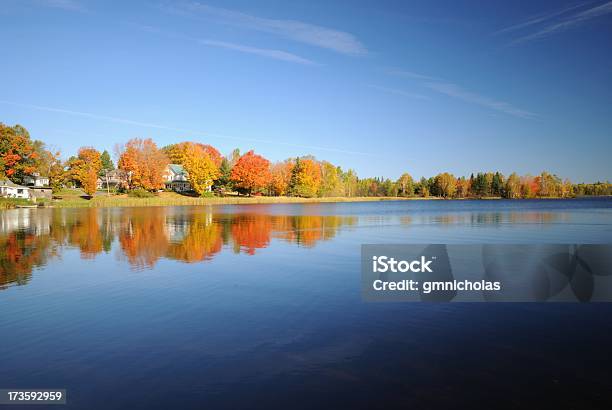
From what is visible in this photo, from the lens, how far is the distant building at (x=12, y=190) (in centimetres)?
8725

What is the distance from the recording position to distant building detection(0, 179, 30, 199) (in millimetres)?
87250

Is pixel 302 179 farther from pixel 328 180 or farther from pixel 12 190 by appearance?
pixel 12 190

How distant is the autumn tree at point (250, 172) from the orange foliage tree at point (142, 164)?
20346 millimetres

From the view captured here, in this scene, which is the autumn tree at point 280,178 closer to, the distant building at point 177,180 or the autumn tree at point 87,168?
the distant building at point 177,180

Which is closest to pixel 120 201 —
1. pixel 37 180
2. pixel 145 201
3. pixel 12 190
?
pixel 145 201

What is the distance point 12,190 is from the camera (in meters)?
90.9

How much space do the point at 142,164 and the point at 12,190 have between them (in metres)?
27.9

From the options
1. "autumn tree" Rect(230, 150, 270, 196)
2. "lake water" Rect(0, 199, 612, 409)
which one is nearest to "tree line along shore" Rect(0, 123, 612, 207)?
"autumn tree" Rect(230, 150, 270, 196)

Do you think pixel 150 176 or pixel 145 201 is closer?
pixel 145 201

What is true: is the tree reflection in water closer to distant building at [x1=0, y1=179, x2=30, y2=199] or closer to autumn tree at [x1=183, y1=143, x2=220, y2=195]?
distant building at [x1=0, y1=179, x2=30, y2=199]

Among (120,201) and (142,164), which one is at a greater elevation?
(142,164)

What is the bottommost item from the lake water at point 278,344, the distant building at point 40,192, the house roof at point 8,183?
the lake water at point 278,344

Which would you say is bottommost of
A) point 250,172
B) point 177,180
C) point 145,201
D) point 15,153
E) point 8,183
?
point 145,201

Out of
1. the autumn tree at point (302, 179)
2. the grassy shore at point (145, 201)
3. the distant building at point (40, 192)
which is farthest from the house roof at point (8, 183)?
the autumn tree at point (302, 179)
